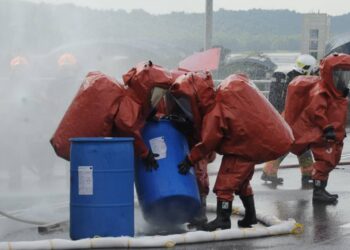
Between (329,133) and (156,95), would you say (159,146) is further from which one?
(329,133)

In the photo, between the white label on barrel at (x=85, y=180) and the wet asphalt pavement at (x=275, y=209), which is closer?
the white label on barrel at (x=85, y=180)

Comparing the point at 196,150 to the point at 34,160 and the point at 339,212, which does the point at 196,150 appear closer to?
the point at 339,212

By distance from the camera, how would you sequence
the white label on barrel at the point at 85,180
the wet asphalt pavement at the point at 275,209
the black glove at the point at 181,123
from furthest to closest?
the black glove at the point at 181,123
the wet asphalt pavement at the point at 275,209
the white label on barrel at the point at 85,180

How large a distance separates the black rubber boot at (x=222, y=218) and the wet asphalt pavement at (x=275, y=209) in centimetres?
43

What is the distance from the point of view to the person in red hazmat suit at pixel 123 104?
296 inches

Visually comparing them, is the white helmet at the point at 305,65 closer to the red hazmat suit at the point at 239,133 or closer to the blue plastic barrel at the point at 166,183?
the red hazmat suit at the point at 239,133

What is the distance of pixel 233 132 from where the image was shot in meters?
7.45

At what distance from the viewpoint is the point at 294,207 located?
30.6 feet

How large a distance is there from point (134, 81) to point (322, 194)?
311cm

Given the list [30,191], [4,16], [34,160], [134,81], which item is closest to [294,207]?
[134,81]

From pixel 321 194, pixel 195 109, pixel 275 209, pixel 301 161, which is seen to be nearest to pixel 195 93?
pixel 195 109

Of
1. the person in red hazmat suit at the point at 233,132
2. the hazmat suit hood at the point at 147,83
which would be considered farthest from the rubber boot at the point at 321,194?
the hazmat suit hood at the point at 147,83

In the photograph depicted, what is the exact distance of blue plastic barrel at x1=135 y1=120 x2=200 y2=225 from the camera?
748cm

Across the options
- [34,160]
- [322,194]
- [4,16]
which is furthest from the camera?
[4,16]
